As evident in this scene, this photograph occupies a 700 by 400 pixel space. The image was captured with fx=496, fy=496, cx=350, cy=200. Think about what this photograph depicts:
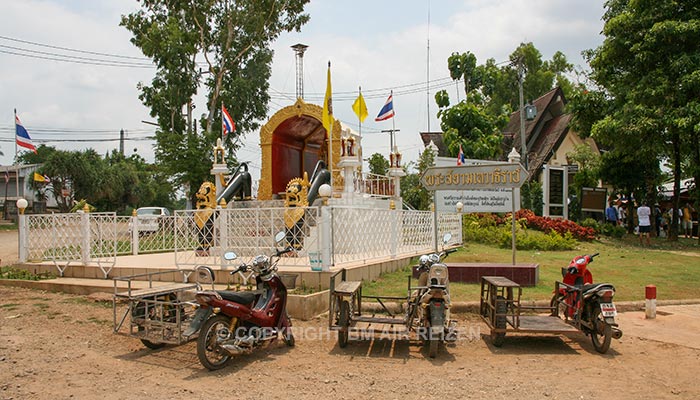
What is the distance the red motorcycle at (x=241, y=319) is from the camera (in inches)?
199

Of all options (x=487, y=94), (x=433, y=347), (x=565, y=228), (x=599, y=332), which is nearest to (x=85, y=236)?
(x=433, y=347)

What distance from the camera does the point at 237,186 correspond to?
12.3 meters

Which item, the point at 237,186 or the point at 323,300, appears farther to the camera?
the point at 237,186

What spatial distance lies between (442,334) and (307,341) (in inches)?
68.2

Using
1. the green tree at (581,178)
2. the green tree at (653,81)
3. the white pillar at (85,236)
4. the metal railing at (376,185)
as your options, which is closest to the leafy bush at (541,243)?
the metal railing at (376,185)

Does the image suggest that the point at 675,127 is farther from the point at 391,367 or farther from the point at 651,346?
the point at 391,367

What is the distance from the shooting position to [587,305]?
5.73m

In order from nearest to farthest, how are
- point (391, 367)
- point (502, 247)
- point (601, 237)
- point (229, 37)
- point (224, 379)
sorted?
point (224, 379) < point (391, 367) < point (502, 247) < point (601, 237) < point (229, 37)

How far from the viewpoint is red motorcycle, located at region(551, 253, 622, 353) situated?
213 inches

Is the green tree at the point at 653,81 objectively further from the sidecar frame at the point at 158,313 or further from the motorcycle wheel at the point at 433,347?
the sidecar frame at the point at 158,313

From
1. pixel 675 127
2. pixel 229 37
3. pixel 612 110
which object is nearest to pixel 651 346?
pixel 675 127

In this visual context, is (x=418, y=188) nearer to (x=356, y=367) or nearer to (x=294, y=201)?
(x=294, y=201)

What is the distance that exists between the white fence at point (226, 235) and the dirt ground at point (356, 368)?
2.28m

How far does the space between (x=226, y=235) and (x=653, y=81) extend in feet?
49.4
